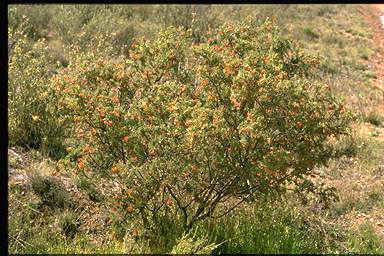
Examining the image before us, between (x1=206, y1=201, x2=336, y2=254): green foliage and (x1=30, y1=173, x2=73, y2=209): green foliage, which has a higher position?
(x1=206, y1=201, x2=336, y2=254): green foliage

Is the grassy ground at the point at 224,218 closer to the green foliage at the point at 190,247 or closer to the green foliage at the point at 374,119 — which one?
the green foliage at the point at 190,247

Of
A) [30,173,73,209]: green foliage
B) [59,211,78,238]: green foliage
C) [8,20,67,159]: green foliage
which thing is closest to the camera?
[59,211,78,238]: green foliage

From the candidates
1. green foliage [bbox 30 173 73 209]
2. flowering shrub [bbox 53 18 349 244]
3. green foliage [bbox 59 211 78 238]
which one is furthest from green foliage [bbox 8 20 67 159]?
flowering shrub [bbox 53 18 349 244]

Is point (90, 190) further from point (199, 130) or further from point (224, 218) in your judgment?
point (199, 130)

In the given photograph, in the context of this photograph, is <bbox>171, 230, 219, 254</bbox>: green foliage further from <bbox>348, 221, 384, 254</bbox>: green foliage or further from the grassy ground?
<bbox>348, 221, 384, 254</bbox>: green foliage

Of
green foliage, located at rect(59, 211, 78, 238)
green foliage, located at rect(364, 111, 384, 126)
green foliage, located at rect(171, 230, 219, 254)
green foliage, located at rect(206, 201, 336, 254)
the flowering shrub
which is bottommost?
green foliage, located at rect(364, 111, 384, 126)

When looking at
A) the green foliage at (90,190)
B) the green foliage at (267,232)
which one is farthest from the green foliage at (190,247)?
the green foliage at (90,190)

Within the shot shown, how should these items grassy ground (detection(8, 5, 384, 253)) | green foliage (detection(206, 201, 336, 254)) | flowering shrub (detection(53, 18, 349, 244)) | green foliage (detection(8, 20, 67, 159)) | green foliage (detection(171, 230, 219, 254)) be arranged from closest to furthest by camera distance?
green foliage (detection(171, 230, 219, 254))
flowering shrub (detection(53, 18, 349, 244))
grassy ground (detection(8, 5, 384, 253))
green foliage (detection(206, 201, 336, 254))
green foliage (detection(8, 20, 67, 159))

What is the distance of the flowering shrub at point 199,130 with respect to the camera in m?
5.54

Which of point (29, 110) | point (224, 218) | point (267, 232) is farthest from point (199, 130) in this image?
point (29, 110)

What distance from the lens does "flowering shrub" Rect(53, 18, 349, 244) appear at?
5539 mm

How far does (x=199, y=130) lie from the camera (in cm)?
529

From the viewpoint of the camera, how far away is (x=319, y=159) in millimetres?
6094

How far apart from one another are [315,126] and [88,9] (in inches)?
428
